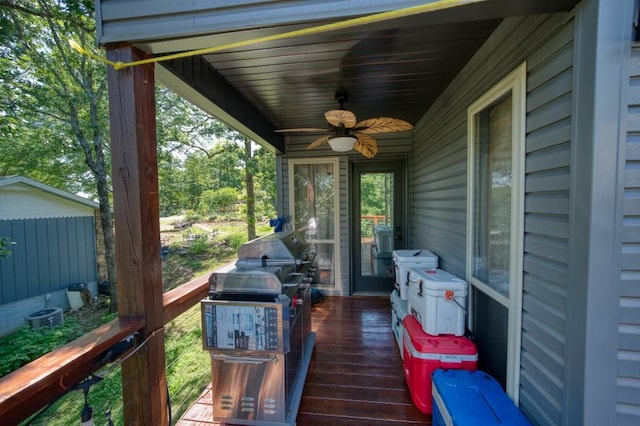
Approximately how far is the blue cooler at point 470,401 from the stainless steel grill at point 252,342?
0.95 m

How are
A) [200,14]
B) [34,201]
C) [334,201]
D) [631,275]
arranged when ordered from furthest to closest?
1. [34,201]
2. [334,201]
3. [200,14]
4. [631,275]

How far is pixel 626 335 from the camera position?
3.36ft

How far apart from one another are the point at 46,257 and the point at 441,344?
26.0ft

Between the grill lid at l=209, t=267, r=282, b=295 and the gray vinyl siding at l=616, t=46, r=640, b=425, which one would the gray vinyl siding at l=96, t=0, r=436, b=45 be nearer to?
the gray vinyl siding at l=616, t=46, r=640, b=425

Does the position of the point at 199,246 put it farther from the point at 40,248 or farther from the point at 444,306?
the point at 444,306

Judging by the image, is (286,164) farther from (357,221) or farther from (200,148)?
(200,148)

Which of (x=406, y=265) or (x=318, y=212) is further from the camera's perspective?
(x=318, y=212)

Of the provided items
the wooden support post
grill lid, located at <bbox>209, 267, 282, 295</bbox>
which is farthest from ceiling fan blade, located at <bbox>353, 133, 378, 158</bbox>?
the wooden support post

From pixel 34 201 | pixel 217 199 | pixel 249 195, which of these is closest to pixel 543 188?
pixel 249 195

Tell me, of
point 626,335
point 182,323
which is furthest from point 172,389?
point 626,335

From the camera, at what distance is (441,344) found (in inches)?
73.6

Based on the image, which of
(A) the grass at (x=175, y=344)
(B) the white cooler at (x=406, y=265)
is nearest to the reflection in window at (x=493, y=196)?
(B) the white cooler at (x=406, y=265)

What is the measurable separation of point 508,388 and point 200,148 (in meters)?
9.04

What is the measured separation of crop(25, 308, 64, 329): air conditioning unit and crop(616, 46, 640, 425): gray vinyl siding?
791cm
